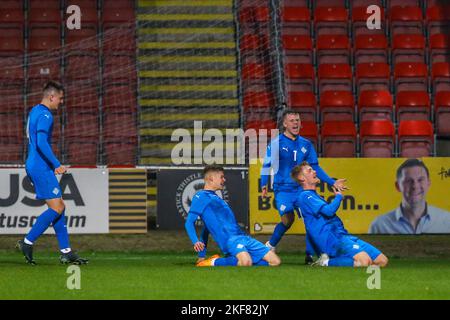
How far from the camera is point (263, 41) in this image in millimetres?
20156

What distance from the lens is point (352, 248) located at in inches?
420

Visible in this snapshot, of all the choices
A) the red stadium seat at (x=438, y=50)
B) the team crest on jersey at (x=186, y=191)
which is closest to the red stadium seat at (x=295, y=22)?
the red stadium seat at (x=438, y=50)

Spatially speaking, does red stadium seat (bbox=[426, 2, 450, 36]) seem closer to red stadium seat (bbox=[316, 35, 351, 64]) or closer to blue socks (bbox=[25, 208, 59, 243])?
red stadium seat (bbox=[316, 35, 351, 64])

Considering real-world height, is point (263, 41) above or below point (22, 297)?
above

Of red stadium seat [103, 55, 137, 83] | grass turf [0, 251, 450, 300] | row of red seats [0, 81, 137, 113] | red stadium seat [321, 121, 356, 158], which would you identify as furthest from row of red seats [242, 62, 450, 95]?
grass turf [0, 251, 450, 300]

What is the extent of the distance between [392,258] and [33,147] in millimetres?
4961

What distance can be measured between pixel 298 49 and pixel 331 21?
109 centimetres

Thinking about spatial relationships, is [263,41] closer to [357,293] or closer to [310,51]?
[310,51]

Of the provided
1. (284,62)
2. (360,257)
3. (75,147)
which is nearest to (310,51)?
(284,62)

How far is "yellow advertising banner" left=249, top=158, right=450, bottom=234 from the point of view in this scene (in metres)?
15.1

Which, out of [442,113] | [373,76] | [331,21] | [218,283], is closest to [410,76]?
[373,76]

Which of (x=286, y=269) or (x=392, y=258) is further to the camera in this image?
(x=392, y=258)

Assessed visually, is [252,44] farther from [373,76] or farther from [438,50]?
[438,50]

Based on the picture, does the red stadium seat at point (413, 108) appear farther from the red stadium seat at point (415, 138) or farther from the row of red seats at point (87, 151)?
the row of red seats at point (87, 151)
